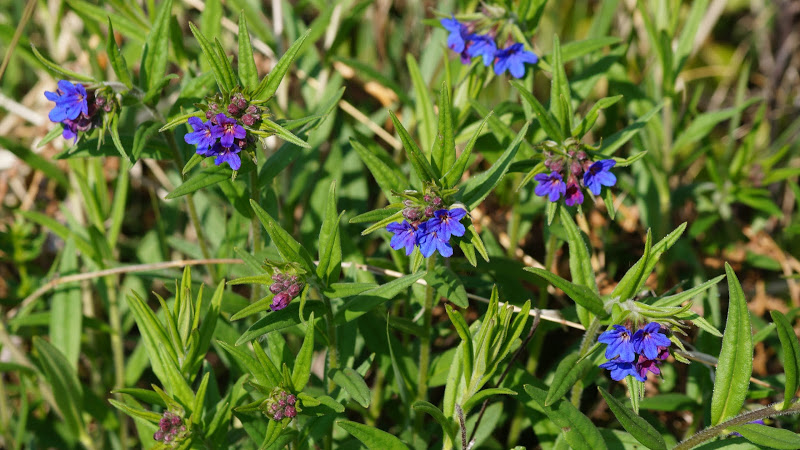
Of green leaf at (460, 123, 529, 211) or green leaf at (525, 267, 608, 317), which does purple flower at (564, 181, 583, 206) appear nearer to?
green leaf at (460, 123, 529, 211)

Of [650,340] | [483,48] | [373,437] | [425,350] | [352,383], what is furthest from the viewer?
[483,48]

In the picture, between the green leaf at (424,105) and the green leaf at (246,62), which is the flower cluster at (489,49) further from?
the green leaf at (246,62)

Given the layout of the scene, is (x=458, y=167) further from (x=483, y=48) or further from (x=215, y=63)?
(x=215, y=63)

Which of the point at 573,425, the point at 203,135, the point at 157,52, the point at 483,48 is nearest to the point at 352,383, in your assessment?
the point at 573,425

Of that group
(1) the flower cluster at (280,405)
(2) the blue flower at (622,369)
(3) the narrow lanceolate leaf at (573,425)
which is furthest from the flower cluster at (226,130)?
(2) the blue flower at (622,369)

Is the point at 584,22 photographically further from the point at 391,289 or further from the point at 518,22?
the point at 391,289

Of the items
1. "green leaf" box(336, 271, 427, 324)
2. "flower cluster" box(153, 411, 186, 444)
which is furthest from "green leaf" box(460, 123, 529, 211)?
"flower cluster" box(153, 411, 186, 444)
